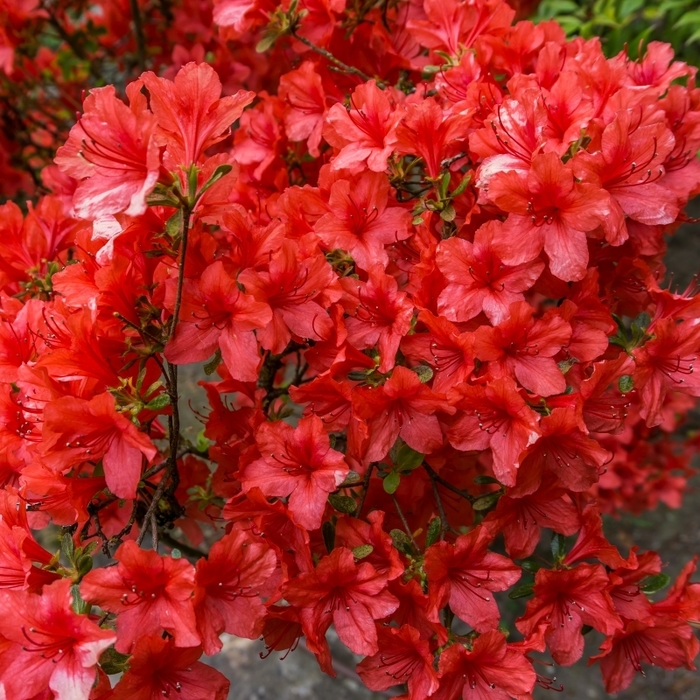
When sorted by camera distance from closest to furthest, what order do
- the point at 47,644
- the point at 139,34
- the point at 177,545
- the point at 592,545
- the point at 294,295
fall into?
the point at 47,644 → the point at 294,295 → the point at 592,545 → the point at 177,545 → the point at 139,34

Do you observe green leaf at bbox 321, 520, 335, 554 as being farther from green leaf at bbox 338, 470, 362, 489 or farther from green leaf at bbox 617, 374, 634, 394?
green leaf at bbox 617, 374, 634, 394

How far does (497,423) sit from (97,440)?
0.62 metres

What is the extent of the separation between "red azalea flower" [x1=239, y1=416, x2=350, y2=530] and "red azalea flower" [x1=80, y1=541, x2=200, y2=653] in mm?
200

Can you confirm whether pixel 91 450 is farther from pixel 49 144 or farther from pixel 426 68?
pixel 49 144

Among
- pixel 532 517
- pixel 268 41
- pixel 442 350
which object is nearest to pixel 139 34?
pixel 268 41

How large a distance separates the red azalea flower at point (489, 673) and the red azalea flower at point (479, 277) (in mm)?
515

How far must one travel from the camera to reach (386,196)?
1.28 metres

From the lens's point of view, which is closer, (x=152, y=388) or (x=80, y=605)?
(x=80, y=605)

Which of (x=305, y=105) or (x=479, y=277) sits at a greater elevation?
(x=305, y=105)

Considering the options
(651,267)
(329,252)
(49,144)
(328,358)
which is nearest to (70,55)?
(49,144)

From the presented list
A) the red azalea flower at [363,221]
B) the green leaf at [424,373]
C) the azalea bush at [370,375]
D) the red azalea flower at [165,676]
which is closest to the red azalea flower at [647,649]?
the azalea bush at [370,375]

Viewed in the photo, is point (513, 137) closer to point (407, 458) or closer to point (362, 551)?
point (407, 458)

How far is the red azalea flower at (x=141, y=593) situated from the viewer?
0.98m

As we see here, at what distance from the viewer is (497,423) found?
3.76 feet
